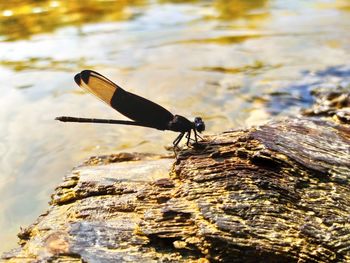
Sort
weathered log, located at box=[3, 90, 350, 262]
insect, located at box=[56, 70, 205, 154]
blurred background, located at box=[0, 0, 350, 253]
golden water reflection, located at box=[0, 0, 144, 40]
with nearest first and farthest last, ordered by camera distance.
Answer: weathered log, located at box=[3, 90, 350, 262] → insect, located at box=[56, 70, 205, 154] → blurred background, located at box=[0, 0, 350, 253] → golden water reflection, located at box=[0, 0, 144, 40]

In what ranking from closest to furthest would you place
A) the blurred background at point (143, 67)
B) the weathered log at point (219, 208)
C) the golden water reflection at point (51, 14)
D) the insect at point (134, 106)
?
the weathered log at point (219, 208) < the insect at point (134, 106) < the blurred background at point (143, 67) < the golden water reflection at point (51, 14)

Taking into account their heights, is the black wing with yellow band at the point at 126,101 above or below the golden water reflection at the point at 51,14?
below

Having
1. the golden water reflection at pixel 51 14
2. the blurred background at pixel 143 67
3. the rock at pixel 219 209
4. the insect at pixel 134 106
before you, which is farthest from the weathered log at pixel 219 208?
the golden water reflection at pixel 51 14

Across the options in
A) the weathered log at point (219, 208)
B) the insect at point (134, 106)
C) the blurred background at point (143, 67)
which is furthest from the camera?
the blurred background at point (143, 67)

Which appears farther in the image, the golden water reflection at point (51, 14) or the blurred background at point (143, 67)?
the golden water reflection at point (51, 14)

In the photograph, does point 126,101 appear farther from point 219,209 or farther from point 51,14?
point 51,14

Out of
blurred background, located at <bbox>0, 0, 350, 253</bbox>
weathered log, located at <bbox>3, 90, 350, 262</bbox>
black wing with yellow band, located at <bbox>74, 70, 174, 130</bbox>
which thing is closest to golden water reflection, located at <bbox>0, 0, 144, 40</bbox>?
blurred background, located at <bbox>0, 0, 350, 253</bbox>

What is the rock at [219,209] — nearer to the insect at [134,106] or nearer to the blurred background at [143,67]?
the insect at [134,106]

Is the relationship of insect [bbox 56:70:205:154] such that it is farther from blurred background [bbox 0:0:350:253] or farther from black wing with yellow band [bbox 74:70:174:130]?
blurred background [bbox 0:0:350:253]
